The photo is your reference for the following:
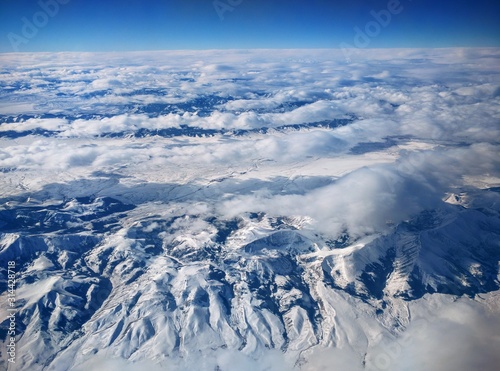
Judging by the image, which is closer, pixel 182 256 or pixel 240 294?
pixel 240 294

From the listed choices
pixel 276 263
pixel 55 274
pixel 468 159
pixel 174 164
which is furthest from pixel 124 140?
pixel 468 159

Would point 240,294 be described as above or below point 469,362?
below

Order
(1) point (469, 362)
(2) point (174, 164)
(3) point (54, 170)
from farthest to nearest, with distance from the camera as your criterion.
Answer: (2) point (174, 164) → (3) point (54, 170) → (1) point (469, 362)

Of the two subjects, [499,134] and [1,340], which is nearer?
[1,340]

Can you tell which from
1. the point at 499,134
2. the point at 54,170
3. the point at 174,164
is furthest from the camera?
the point at 499,134

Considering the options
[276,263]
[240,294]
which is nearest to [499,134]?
[276,263]

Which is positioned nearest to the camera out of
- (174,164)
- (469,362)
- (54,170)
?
(469,362)

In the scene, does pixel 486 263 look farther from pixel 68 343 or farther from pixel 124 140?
pixel 124 140

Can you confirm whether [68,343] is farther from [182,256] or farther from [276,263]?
[276,263]

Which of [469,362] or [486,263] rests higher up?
[469,362]
